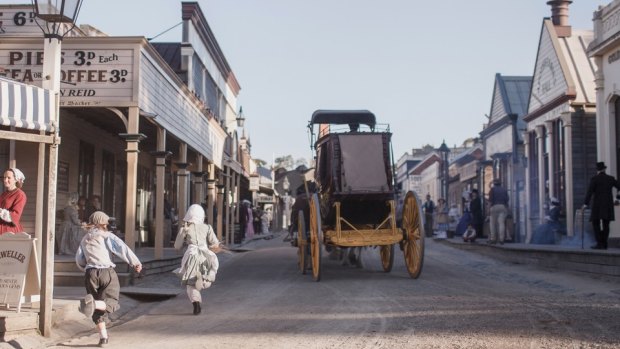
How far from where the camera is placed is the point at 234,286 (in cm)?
1306

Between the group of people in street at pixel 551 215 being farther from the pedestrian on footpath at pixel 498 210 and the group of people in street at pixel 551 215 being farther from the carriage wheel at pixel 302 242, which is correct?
the carriage wheel at pixel 302 242

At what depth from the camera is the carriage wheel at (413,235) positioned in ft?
42.8

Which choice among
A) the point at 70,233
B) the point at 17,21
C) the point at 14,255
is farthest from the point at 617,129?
the point at 14,255

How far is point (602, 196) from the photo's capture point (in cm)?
1466

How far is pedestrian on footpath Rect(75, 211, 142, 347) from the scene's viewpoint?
775 centimetres

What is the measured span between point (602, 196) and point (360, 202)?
471cm

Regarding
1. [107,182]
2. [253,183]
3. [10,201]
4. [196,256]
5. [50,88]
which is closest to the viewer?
[50,88]

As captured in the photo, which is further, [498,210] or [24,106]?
[498,210]

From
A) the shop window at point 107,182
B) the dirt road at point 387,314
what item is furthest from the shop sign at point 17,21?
the dirt road at point 387,314

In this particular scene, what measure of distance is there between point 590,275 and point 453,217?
21325mm

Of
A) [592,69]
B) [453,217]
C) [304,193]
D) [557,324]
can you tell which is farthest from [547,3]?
[557,324]

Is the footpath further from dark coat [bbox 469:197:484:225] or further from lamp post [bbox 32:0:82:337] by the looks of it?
dark coat [bbox 469:197:484:225]

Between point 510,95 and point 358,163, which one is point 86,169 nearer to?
point 358,163

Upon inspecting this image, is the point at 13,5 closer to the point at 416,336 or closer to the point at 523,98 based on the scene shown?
the point at 416,336
